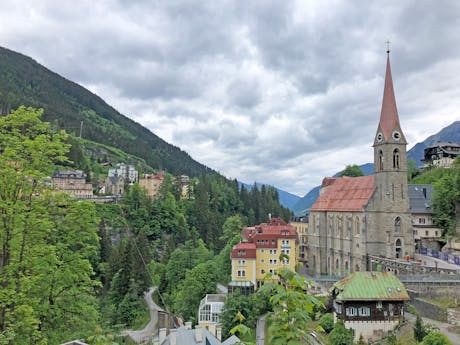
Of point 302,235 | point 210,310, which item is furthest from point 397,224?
point 302,235

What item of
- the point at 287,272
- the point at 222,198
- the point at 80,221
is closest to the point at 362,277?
the point at 80,221

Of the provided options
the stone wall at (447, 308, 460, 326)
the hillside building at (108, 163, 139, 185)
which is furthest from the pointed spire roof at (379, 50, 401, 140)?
the hillside building at (108, 163, 139, 185)

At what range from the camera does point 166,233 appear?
92750mm

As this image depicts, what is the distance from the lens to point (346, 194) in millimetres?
58875

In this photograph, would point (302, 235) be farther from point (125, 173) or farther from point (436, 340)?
point (125, 173)

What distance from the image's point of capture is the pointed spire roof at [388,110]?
51.1 meters

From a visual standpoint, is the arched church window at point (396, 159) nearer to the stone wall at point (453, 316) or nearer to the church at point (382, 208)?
the church at point (382, 208)

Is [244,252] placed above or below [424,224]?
below

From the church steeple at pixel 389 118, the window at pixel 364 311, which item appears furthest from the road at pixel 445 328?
the church steeple at pixel 389 118

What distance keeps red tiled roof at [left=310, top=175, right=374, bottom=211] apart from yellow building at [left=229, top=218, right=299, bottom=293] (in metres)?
10.3

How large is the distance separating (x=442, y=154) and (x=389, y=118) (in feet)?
161

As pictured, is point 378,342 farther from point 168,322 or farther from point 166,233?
point 166,233

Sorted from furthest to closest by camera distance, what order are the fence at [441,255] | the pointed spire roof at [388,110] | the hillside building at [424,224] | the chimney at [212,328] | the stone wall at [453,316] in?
the hillside building at [424,224] < the pointed spire roof at [388,110] < the fence at [441,255] < the chimney at [212,328] < the stone wall at [453,316]

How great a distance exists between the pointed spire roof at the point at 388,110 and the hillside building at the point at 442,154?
4531cm
